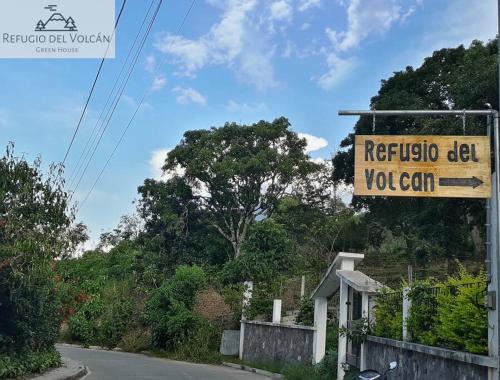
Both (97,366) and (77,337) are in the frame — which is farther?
(77,337)

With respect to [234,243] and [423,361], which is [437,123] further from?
[234,243]

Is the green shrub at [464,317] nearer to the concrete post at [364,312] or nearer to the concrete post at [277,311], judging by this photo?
the concrete post at [364,312]

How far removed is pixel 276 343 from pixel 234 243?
17.6 meters

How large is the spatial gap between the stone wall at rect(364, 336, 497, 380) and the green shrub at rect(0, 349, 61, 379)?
846 cm

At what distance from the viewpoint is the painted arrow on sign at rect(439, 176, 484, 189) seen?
7.28 metres

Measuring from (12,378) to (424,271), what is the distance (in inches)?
719

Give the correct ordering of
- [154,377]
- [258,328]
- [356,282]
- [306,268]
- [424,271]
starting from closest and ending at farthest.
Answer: [356,282]
[154,377]
[258,328]
[424,271]
[306,268]

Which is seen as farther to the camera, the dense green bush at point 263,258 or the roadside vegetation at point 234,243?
the dense green bush at point 263,258

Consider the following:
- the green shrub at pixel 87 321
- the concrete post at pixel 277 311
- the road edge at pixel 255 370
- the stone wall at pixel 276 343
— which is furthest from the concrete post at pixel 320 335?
the green shrub at pixel 87 321

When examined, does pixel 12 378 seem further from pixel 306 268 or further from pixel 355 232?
pixel 355 232

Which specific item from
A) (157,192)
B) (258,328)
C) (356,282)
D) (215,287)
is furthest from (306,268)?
(356,282)

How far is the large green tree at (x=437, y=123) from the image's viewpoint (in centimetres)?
2095

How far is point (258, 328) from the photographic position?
2267 centimetres

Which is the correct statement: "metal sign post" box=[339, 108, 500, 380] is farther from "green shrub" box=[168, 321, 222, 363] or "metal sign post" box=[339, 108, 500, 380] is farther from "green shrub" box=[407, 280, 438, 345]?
"green shrub" box=[168, 321, 222, 363]
